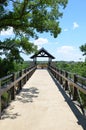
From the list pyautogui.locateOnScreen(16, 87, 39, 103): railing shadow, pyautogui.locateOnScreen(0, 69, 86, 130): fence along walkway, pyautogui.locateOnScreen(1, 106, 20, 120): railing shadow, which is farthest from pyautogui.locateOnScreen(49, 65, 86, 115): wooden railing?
pyautogui.locateOnScreen(1, 106, 20, 120): railing shadow

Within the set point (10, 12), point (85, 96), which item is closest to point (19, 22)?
point (10, 12)

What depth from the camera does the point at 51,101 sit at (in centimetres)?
1304

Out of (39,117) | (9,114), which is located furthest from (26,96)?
(39,117)

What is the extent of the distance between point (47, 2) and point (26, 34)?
Answer: 3.11m

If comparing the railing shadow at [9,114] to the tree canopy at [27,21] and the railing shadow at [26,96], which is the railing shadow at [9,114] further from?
the tree canopy at [27,21]

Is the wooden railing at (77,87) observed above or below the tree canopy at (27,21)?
below

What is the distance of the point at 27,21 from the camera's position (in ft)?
65.4

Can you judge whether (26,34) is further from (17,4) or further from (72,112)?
(72,112)

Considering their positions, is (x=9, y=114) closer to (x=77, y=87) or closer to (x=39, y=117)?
(x=39, y=117)

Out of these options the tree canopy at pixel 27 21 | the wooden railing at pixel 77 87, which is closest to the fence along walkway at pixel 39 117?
the wooden railing at pixel 77 87

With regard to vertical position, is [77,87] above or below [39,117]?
above

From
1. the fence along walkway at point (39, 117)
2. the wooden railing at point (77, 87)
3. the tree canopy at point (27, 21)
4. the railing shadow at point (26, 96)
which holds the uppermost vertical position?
the tree canopy at point (27, 21)

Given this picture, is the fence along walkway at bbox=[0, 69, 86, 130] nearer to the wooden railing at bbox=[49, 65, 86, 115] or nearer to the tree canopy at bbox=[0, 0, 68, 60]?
the wooden railing at bbox=[49, 65, 86, 115]

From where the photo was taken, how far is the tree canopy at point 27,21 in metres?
19.1
